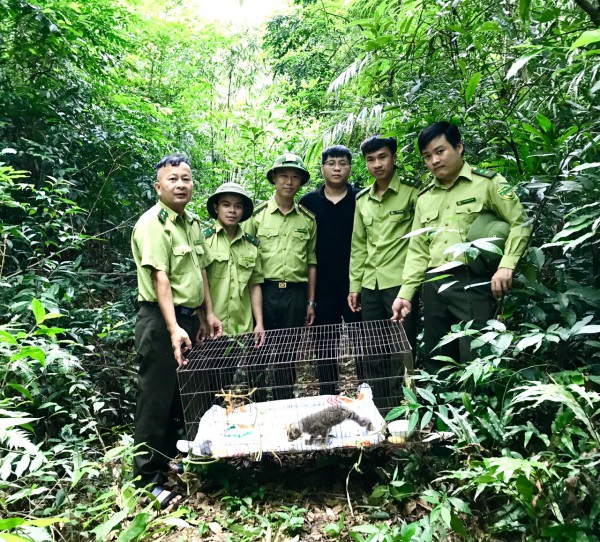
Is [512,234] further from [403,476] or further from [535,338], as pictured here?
[403,476]

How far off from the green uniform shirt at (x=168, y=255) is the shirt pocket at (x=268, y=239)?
0.68 metres

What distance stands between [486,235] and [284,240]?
1.43 meters

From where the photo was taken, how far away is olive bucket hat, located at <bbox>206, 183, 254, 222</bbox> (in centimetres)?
307

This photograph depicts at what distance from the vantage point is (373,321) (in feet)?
10.2

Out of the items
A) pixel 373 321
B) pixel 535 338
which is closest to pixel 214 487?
pixel 373 321

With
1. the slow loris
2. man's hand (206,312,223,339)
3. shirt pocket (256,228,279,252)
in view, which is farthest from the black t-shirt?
the slow loris

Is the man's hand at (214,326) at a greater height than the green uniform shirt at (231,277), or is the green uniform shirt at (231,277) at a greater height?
the green uniform shirt at (231,277)

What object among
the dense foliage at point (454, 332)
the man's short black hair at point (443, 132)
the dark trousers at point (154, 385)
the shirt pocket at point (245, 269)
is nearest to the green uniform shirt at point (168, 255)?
the dark trousers at point (154, 385)

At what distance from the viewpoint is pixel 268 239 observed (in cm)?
341

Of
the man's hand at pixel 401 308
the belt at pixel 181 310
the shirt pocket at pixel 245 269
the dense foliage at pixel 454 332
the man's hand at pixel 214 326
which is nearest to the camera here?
the dense foliage at pixel 454 332

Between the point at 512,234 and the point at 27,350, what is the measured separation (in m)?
2.15

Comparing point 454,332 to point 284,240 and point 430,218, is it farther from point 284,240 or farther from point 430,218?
point 284,240

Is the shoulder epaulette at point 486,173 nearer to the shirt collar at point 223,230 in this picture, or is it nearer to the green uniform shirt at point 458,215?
the green uniform shirt at point 458,215

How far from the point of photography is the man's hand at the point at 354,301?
3.36 meters
